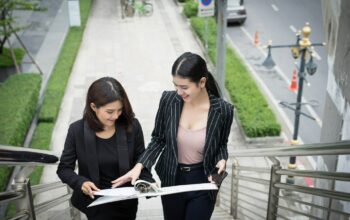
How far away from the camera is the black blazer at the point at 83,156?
343 centimetres

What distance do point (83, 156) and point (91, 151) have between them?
0.26ft

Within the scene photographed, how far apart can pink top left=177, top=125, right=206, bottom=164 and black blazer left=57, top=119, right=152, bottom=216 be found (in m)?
0.28

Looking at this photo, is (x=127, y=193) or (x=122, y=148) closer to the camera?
(x=127, y=193)

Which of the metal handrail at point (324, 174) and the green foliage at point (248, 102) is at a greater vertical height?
the metal handrail at point (324, 174)

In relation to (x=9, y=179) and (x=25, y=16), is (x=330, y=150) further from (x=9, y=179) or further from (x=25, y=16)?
(x=25, y=16)

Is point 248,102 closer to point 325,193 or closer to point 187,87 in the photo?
point 187,87

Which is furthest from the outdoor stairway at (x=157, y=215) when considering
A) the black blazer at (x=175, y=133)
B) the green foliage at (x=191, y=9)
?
the green foliage at (x=191, y=9)

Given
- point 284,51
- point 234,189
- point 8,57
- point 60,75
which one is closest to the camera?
point 234,189

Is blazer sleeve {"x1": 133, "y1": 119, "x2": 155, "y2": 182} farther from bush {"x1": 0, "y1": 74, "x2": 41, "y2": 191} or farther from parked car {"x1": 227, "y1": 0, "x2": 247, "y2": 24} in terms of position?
parked car {"x1": 227, "y1": 0, "x2": 247, "y2": 24}

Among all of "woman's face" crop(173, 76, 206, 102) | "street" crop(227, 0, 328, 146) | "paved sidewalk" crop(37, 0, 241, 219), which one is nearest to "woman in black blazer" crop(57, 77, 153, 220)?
"woman's face" crop(173, 76, 206, 102)

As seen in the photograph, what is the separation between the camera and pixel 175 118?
12.0ft

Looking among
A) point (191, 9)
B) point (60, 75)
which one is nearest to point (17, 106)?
point (60, 75)

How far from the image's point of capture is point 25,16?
1981cm

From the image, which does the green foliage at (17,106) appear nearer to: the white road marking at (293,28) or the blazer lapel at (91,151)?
the blazer lapel at (91,151)
